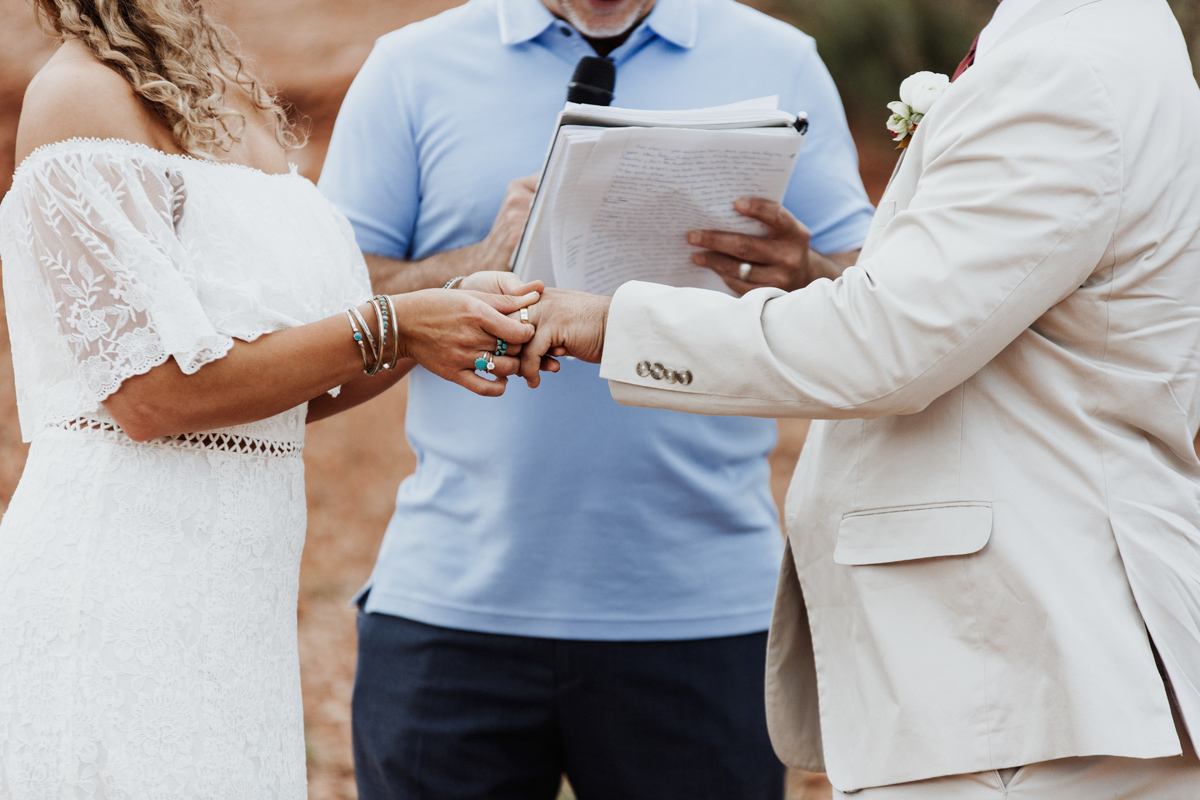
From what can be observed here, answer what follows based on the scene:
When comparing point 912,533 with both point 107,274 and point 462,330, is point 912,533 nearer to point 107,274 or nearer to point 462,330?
point 462,330

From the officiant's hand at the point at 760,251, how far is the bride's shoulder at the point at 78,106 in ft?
3.31

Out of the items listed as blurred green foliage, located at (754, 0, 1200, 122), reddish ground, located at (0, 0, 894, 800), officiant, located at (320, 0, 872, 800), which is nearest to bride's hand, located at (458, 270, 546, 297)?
officiant, located at (320, 0, 872, 800)

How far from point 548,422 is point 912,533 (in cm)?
91

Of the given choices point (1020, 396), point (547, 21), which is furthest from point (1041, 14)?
point (547, 21)

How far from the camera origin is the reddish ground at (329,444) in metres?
5.85

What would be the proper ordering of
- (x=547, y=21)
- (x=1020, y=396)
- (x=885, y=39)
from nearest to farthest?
1. (x=1020, y=396)
2. (x=547, y=21)
3. (x=885, y=39)

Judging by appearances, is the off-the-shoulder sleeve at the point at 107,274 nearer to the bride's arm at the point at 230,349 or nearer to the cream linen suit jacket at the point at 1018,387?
the bride's arm at the point at 230,349

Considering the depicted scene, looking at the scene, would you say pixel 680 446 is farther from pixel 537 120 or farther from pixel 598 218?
pixel 537 120

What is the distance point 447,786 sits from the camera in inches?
93.6

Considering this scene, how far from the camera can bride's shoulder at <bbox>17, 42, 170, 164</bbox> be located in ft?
5.45

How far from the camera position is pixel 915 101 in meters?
1.87

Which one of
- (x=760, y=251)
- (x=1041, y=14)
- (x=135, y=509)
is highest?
(x=1041, y=14)

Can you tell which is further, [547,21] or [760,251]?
[547,21]

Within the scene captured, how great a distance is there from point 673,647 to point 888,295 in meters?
1.04
